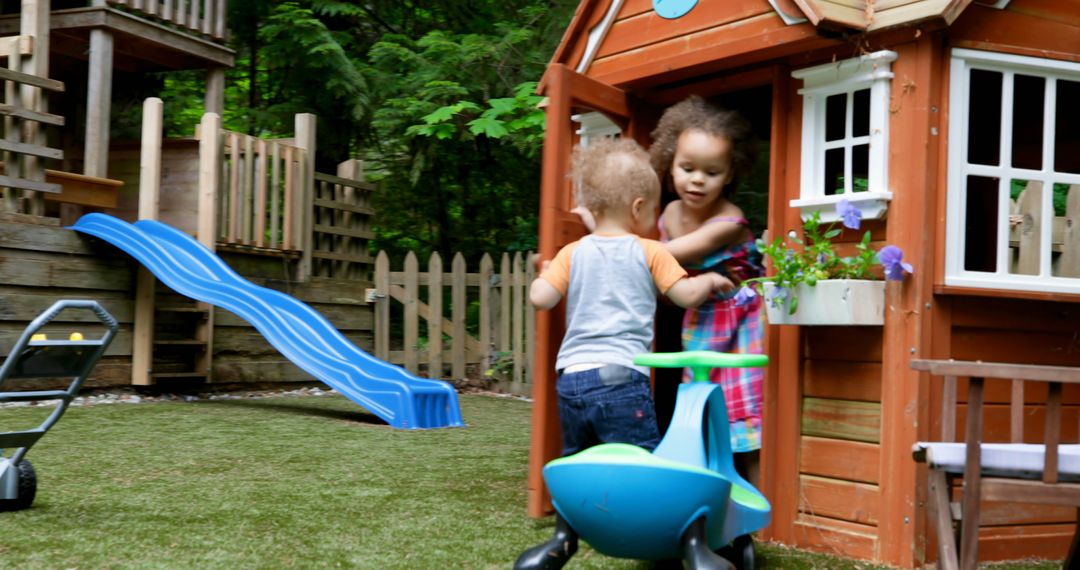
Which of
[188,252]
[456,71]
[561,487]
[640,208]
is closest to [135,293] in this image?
[188,252]

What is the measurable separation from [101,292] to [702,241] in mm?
6513

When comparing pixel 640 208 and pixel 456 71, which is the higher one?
pixel 456 71

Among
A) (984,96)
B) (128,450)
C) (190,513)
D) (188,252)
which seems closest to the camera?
(190,513)

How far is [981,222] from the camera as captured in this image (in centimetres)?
536

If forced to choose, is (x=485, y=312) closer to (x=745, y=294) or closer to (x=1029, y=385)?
(x=745, y=294)

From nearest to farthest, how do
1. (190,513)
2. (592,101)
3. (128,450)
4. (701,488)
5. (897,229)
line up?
1. (701,488)
2. (897,229)
3. (190,513)
4. (592,101)
5. (128,450)

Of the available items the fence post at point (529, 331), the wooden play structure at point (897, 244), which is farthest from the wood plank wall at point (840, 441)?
the fence post at point (529, 331)

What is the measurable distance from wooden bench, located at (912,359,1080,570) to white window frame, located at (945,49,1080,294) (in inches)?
37.1

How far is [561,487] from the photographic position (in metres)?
2.79

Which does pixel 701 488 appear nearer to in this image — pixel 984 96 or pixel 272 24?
pixel 984 96

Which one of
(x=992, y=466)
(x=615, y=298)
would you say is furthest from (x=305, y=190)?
(x=992, y=466)

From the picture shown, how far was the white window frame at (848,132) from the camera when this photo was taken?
148 inches

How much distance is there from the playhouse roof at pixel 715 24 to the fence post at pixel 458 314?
6.44 meters

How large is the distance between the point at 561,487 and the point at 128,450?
390cm
